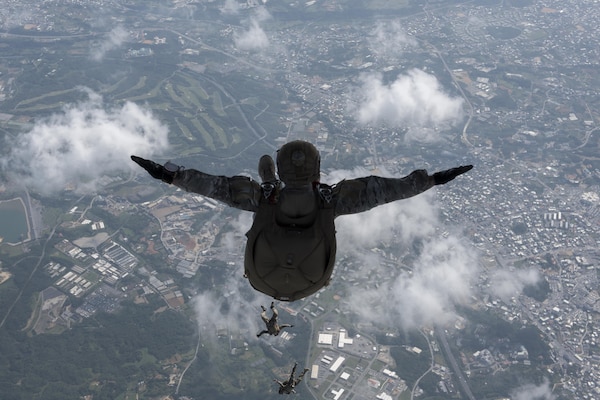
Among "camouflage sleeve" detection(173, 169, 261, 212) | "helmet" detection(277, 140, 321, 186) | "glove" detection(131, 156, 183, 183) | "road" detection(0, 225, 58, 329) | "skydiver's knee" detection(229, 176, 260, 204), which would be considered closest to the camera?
"glove" detection(131, 156, 183, 183)

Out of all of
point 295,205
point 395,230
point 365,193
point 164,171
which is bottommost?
point 395,230

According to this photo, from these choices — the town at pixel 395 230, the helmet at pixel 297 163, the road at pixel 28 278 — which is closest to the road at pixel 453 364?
the town at pixel 395 230

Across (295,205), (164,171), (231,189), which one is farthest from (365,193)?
(164,171)

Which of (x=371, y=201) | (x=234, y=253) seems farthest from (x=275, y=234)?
(x=234, y=253)

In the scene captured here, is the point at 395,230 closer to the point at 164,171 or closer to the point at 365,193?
the point at 365,193

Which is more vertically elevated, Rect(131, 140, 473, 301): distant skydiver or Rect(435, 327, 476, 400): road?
Rect(131, 140, 473, 301): distant skydiver

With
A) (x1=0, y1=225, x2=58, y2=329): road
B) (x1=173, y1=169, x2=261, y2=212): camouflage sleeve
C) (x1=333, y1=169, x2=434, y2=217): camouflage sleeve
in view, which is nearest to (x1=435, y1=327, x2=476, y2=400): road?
(x1=333, y1=169, x2=434, y2=217): camouflage sleeve

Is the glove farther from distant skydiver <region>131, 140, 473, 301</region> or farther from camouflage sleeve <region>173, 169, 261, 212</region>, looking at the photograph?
camouflage sleeve <region>173, 169, 261, 212</region>

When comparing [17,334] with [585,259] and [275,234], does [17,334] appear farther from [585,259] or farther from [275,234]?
[585,259]
